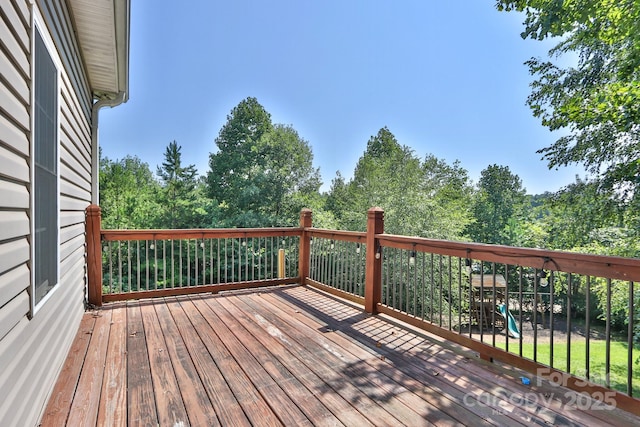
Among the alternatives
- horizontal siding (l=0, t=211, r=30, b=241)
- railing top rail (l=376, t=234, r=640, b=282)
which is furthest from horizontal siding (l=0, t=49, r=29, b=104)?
railing top rail (l=376, t=234, r=640, b=282)

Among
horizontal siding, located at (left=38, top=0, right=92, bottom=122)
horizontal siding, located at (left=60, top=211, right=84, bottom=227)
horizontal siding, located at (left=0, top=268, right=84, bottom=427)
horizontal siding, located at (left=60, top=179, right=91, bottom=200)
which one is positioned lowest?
horizontal siding, located at (left=0, top=268, right=84, bottom=427)

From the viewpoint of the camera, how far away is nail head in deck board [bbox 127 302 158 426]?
1745 millimetres

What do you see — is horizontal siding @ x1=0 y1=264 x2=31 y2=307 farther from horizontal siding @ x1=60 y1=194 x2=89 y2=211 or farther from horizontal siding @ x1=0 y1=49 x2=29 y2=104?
horizontal siding @ x1=60 y1=194 x2=89 y2=211

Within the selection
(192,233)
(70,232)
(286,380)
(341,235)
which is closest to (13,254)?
(286,380)

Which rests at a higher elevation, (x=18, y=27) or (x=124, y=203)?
(x=18, y=27)

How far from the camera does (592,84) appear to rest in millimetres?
6539

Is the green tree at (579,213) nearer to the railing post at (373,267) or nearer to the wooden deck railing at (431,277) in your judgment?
the wooden deck railing at (431,277)

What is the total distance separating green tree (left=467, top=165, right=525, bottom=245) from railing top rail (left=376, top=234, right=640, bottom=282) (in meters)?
21.8

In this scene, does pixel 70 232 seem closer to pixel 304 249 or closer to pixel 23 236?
pixel 23 236

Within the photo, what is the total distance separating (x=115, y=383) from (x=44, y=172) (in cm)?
143

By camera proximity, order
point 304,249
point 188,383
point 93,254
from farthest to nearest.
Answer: point 304,249, point 93,254, point 188,383

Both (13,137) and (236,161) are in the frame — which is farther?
(236,161)

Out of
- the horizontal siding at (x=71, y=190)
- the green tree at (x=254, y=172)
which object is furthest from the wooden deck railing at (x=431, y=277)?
the green tree at (x=254, y=172)

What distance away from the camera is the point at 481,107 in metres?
23.0
